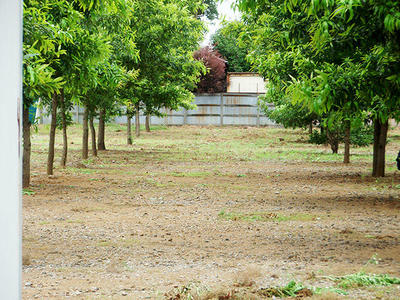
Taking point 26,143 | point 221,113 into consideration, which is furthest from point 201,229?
point 221,113

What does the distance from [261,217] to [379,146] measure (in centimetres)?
584

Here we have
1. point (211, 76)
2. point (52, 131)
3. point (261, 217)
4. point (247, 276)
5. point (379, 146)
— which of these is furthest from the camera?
point (211, 76)

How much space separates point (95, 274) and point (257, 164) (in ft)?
41.8

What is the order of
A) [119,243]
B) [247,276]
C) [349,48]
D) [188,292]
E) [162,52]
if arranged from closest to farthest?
[188,292]
[247,276]
[349,48]
[119,243]
[162,52]

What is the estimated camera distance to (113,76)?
10156mm

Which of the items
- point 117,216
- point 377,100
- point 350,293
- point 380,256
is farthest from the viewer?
point 377,100

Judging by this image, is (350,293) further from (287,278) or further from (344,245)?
(344,245)

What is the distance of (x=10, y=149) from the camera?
1.59 meters

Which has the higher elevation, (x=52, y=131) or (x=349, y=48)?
(x=349, y=48)

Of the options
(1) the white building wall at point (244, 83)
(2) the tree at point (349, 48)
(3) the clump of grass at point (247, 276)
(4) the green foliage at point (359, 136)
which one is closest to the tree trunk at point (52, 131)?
(2) the tree at point (349, 48)

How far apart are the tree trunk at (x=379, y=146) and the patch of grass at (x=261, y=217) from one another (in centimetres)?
518

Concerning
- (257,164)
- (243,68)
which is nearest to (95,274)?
(257,164)

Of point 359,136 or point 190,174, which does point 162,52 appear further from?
point 359,136

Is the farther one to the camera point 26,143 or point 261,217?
point 26,143
